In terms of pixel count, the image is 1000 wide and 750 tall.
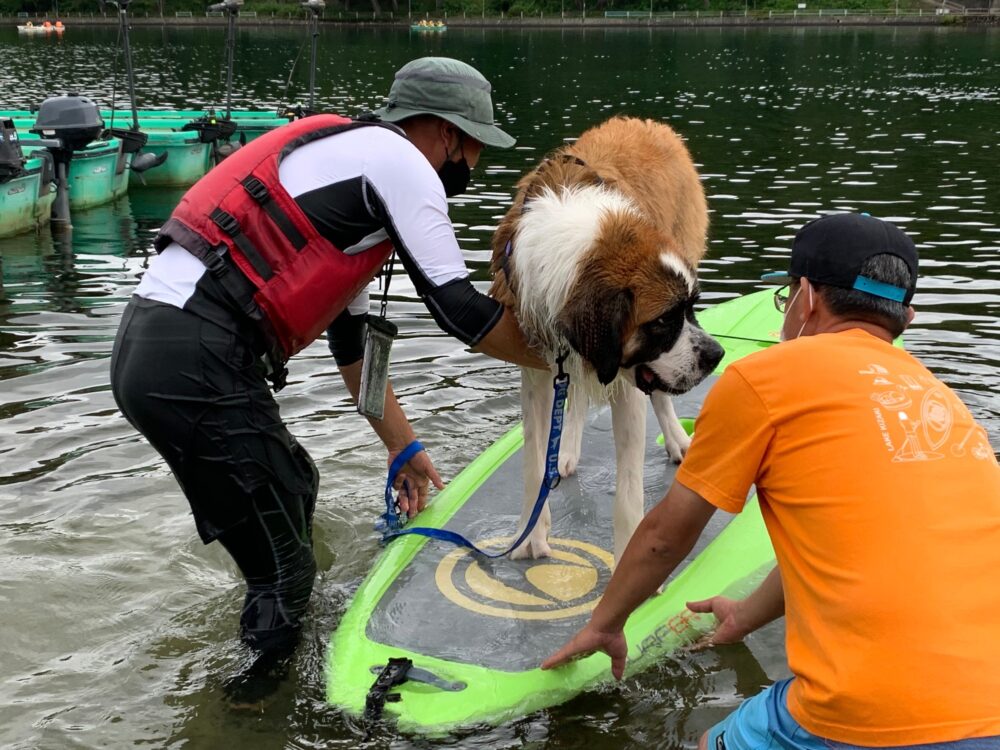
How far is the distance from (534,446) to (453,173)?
1440 mm

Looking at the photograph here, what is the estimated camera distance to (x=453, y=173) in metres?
4.22

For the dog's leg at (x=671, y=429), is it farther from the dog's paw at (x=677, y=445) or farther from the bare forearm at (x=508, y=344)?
the bare forearm at (x=508, y=344)

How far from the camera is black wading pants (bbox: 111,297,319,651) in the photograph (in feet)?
11.9

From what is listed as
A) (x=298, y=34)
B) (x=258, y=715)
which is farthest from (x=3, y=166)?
(x=298, y=34)

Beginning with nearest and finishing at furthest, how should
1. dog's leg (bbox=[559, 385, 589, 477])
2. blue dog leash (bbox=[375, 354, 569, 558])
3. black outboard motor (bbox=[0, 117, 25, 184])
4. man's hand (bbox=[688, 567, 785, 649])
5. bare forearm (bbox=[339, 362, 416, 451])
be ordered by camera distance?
man's hand (bbox=[688, 567, 785, 649]) → blue dog leash (bbox=[375, 354, 569, 558]) → bare forearm (bbox=[339, 362, 416, 451]) → dog's leg (bbox=[559, 385, 589, 477]) → black outboard motor (bbox=[0, 117, 25, 184])

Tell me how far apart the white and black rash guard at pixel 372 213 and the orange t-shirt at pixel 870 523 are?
1300 millimetres

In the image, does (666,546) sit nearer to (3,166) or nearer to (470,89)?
(470,89)

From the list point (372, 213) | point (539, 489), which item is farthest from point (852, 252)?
point (539, 489)

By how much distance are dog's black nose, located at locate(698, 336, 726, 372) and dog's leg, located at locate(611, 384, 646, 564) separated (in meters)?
0.67

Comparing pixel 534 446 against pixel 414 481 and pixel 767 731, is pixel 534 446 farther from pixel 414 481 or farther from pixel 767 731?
pixel 767 731

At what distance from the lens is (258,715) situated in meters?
4.21

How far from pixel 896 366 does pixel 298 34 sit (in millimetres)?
76674

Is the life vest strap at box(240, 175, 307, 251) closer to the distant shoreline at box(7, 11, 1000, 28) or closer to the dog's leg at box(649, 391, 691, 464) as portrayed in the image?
the dog's leg at box(649, 391, 691, 464)

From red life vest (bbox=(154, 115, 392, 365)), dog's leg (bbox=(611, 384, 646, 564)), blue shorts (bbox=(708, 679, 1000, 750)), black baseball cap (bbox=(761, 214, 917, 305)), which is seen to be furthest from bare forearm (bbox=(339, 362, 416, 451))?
black baseball cap (bbox=(761, 214, 917, 305))
